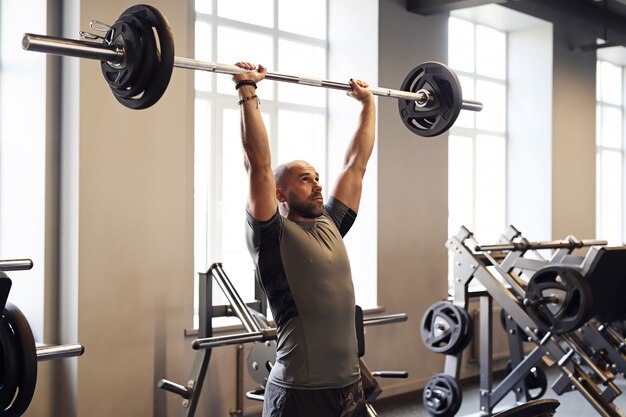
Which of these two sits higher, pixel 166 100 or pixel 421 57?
pixel 421 57

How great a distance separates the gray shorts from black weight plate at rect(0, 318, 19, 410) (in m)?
0.67

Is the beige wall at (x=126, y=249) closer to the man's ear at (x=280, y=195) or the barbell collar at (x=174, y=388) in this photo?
the barbell collar at (x=174, y=388)

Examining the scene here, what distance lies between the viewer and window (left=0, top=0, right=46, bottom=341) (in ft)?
10.9

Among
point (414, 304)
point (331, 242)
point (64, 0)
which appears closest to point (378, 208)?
point (414, 304)

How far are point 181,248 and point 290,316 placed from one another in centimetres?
166

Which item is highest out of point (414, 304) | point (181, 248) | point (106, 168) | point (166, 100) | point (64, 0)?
point (64, 0)

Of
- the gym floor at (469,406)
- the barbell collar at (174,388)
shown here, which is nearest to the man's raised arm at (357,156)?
the barbell collar at (174,388)

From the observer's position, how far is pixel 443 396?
3986mm

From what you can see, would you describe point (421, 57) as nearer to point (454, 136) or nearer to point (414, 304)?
point (454, 136)

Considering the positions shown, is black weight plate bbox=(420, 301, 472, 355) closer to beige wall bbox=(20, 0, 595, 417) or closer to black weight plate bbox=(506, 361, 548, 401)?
black weight plate bbox=(506, 361, 548, 401)

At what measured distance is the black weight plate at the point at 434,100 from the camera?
8.49 ft

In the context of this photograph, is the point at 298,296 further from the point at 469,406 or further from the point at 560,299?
the point at 469,406

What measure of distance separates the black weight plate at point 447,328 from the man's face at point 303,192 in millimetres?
1944

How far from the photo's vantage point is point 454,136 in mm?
5809
